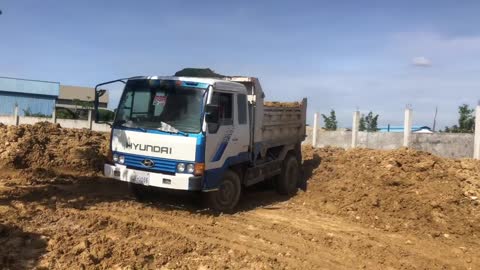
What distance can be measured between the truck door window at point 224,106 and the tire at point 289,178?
3089 mm

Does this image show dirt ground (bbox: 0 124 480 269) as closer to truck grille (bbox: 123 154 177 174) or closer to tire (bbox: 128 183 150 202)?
tire (bbox: 128 183 150 202)

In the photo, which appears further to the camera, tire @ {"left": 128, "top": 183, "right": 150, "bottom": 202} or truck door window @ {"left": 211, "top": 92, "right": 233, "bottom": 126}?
tire @ {"left": 128, "top": 183, "right": 150, "bottom": 202}

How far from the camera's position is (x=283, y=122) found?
12.0 m

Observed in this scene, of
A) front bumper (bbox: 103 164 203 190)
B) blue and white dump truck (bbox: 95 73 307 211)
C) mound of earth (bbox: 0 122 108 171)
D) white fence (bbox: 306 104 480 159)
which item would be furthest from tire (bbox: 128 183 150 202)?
white fence (bbox: 306 104 480 159)

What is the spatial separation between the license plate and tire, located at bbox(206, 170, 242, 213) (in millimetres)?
1108

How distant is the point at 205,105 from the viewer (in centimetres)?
874

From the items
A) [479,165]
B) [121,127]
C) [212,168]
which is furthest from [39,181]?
[479,165]

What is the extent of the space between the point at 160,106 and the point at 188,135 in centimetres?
86

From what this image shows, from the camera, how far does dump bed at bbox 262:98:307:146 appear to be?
11066 millimetres

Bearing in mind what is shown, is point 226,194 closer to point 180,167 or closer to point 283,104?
point 180,167

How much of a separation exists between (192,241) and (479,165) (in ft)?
25.9

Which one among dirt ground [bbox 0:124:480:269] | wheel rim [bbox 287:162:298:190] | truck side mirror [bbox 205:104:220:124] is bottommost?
dirt ground [bbox 0:124:480:269]

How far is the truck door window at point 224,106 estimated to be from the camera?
9125 mm

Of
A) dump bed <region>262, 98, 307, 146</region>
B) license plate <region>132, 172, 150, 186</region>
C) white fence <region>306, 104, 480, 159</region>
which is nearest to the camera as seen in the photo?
license plate <region>132, 172, 150, 186</region>
